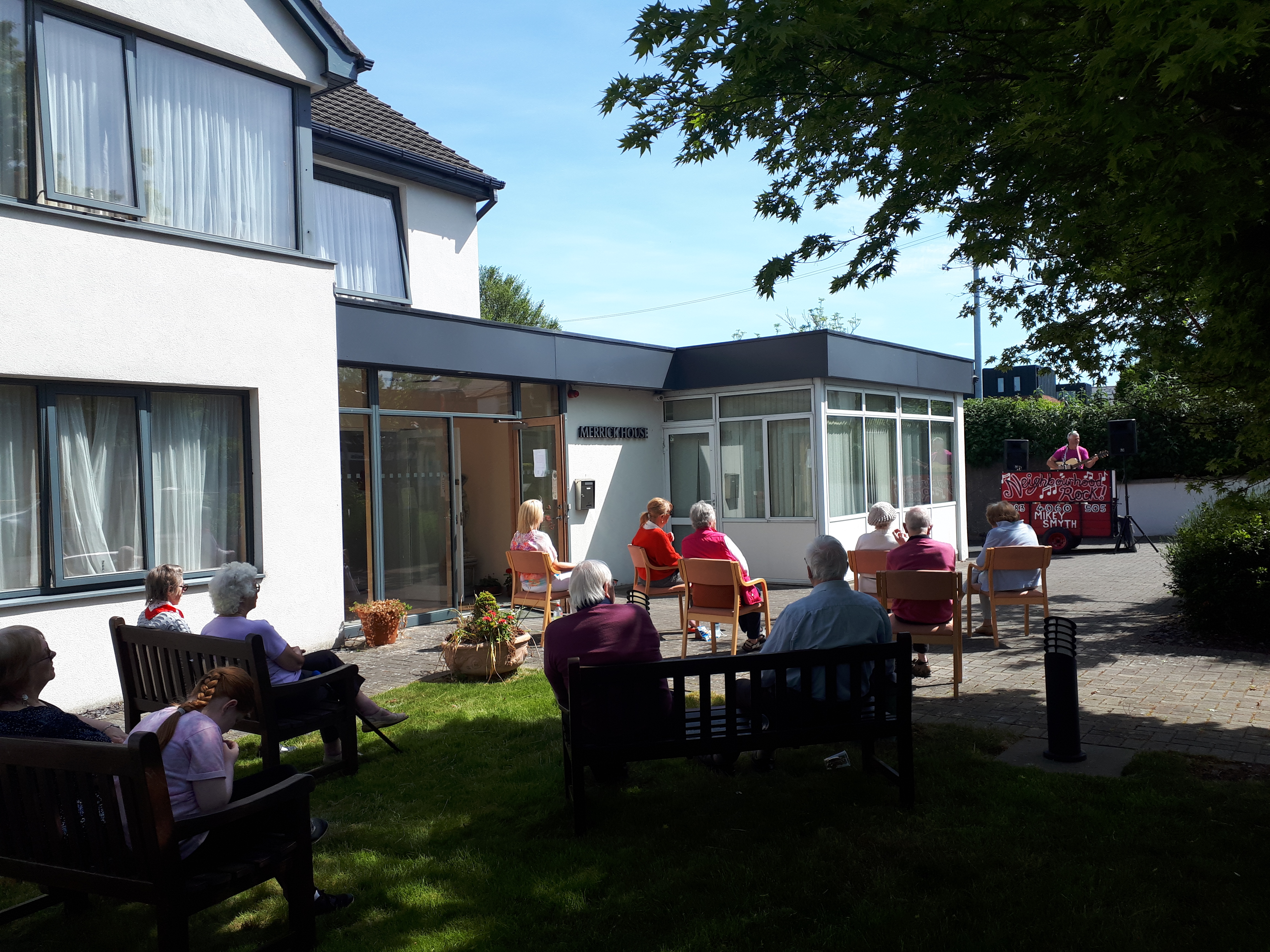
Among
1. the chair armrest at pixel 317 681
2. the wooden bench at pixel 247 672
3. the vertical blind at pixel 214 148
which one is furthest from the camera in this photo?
the vertical blind at pixel 214 148

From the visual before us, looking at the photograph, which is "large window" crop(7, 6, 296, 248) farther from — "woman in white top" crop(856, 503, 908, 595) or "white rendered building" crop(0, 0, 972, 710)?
"woman in white top" crop(856, 503, 908, 595)

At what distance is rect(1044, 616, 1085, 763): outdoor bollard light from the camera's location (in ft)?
16.5

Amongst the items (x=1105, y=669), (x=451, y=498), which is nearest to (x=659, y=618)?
(x=451, y=498)

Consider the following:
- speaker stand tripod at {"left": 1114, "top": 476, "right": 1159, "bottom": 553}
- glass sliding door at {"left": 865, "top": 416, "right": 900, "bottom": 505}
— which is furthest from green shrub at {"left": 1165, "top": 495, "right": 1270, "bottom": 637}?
speaker stand tripod at {"left": 1114, "top": 476, "right": 1159, "bottom": 553}

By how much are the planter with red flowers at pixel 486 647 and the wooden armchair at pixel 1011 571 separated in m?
3.97

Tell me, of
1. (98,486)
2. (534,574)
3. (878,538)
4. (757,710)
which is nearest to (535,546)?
(534,574)

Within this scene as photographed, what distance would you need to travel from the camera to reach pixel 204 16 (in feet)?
26.4

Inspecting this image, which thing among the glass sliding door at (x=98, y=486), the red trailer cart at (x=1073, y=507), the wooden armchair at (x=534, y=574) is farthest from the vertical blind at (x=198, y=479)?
the red trailer cart at (x=1073, y=507)

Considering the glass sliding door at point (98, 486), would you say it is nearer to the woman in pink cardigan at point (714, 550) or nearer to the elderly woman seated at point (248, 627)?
the elderly woman seated at point (248, 627)

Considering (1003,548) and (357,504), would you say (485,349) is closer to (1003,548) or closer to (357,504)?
(357,504)

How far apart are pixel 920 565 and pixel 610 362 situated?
747 cm

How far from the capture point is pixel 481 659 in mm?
7480

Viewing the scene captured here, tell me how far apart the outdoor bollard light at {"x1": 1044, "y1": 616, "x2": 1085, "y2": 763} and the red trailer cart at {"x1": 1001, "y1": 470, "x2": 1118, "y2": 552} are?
1319 centimetres

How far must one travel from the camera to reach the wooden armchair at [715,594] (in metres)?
7.54
